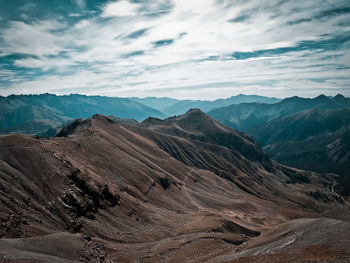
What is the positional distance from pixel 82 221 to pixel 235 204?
443 feet

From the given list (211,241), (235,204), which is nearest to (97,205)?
(211,241)

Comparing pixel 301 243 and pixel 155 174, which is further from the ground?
pixel 301 243

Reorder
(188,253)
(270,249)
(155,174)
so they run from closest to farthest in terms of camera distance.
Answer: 1. (270,249)
2. (188,253)
3. (155,174)

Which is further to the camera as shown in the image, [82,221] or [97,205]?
[97,205]

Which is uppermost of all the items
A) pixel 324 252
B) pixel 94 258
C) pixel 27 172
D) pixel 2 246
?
pixel 27 172

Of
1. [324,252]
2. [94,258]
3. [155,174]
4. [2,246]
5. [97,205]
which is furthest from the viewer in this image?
[155,174]

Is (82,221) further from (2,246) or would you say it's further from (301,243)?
(301,243)

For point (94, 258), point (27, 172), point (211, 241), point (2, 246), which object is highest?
point (27, 172)

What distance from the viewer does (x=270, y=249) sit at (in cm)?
5269

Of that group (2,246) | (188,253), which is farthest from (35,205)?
(188,253)

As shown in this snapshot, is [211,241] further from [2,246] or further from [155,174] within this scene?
[155,174]

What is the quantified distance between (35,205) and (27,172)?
1846 centimetres

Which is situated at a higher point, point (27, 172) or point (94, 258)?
point (27, 172)

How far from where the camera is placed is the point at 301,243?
51188 mm
